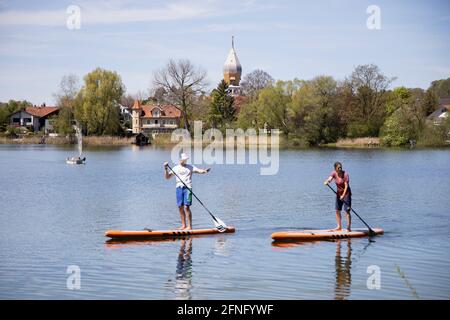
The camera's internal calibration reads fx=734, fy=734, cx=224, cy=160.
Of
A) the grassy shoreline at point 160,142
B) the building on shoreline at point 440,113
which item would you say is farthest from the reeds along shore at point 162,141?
the building on shoreline at point 440,113

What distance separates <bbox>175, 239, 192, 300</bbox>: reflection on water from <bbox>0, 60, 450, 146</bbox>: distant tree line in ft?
214

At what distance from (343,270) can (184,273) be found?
11.1ft

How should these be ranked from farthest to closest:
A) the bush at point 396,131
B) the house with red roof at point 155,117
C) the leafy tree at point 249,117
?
the house with red roof at point 155,117, the leafy tree at point 249,117, the bush at point 396,131

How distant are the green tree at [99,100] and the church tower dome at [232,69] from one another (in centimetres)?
8412

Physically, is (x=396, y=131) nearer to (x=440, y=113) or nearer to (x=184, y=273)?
(x=440, y=113)

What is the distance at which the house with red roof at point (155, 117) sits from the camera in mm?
127062

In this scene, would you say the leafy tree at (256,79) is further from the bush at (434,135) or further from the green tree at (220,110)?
the bush at (434,135)

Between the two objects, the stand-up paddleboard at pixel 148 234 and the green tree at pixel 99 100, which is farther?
the green tree at pixel 99 100

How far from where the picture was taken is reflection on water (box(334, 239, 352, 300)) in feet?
45.6

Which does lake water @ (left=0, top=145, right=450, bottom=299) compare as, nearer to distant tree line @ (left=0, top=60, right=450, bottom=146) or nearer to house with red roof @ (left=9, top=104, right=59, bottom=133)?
distant tree line @ (left=0, top=60, right=450, bottom=146)

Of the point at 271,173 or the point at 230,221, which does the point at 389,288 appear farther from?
the point at 271,173

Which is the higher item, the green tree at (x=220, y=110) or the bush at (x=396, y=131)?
the green tree at (x=220, y=110)
